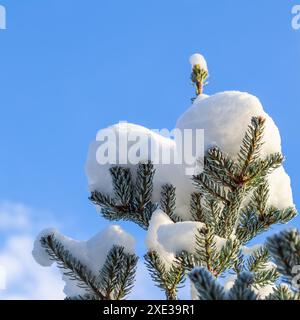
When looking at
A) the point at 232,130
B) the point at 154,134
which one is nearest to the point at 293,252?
the point at 232,130

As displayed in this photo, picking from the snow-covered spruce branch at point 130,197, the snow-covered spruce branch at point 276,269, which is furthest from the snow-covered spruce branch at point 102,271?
the snow-covered spruce branch at point 276,269

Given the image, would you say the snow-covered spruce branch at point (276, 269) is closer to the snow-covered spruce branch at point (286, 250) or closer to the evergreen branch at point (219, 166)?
the snow-covered spruce branch at point (286, 250)

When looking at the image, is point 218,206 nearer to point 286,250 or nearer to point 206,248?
point 206,248

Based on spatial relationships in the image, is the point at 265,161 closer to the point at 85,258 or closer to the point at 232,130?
the point at 232,130

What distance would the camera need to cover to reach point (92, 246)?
370cm

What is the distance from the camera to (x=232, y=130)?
11.7ft

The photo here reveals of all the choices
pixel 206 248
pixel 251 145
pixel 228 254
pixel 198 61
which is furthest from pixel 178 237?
pixel 198 61

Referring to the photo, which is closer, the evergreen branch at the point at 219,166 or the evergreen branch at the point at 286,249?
the evergreen branch at the point at 286,249

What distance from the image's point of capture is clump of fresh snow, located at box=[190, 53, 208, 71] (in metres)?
4.79

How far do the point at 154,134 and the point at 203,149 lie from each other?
96cm

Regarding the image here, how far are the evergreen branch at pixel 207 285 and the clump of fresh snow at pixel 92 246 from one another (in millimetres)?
1921

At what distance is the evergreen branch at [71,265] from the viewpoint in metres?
3.61

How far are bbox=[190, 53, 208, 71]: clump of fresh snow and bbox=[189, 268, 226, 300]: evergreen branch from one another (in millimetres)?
3390

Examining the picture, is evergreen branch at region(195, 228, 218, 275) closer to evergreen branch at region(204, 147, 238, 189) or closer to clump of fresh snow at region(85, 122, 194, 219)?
evergreen branch at region(204, 147, 238, 189)
